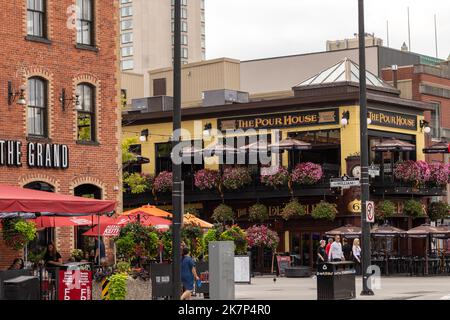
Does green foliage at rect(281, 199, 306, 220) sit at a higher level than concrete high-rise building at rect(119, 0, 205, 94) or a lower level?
lower

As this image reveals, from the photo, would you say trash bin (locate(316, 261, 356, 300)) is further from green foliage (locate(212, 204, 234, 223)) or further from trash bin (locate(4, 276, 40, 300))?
green foliage (locate(212, 204, 234, 223))

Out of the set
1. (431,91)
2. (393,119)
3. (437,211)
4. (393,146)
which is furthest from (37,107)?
(431,91)

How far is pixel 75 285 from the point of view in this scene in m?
25.9

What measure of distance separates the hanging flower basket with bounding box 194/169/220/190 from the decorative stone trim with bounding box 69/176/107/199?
667 inches

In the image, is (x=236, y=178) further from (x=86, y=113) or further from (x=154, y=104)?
(x=86, y=113)

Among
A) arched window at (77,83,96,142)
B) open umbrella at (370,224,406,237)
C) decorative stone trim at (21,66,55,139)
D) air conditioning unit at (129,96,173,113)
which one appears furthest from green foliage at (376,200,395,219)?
decorative stone trim at (21,66,55,139)

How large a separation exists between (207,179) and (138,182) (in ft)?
13.4

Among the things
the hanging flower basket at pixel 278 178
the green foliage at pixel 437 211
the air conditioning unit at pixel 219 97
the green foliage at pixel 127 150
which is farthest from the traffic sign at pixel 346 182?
the air conditioning unit at pixel 219 97

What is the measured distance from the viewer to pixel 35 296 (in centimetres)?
2342

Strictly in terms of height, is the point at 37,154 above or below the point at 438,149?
below

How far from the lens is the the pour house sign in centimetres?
3381

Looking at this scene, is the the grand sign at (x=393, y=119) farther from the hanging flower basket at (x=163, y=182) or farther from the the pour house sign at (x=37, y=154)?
the the pour house sign at (x=37, y=154)

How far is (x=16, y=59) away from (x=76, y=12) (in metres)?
3.28

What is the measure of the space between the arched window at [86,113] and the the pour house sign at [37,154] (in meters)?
1.49
